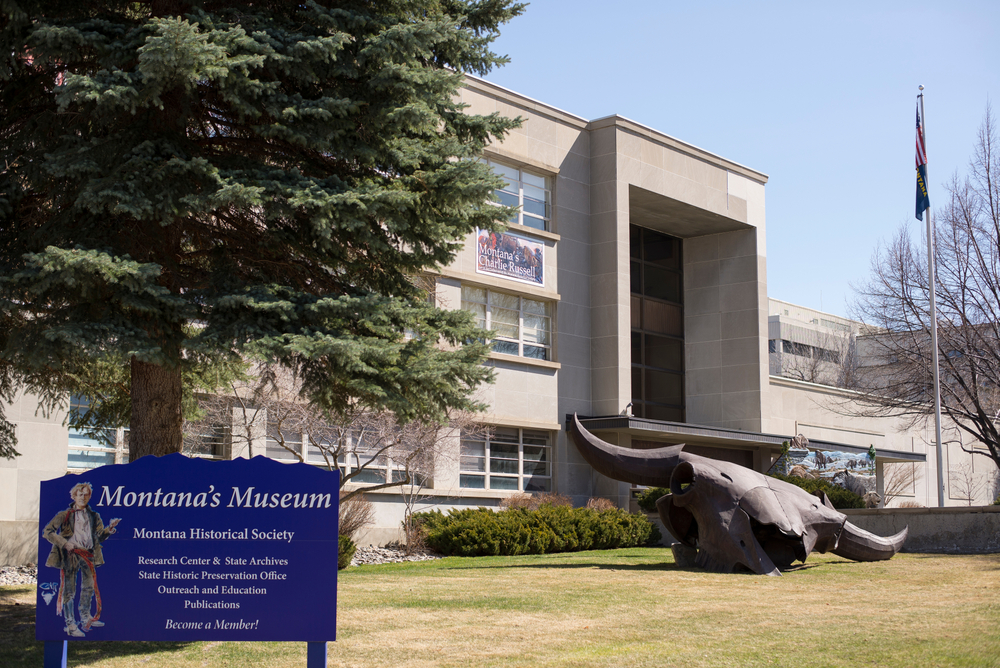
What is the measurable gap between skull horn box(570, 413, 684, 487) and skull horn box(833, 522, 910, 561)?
3.43 m

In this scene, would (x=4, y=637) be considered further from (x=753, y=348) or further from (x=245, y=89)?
(x=753, y=348)

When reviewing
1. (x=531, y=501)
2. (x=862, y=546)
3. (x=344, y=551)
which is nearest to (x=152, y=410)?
(x=344, y=551)

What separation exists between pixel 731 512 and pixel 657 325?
81.2 ft

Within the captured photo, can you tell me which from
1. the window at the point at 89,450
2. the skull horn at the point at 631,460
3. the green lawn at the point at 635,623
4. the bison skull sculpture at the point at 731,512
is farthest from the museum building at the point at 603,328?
the green lawn at the point at 635,623

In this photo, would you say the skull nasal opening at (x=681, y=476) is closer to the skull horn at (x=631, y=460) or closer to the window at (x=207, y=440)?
the skull horn at (x=631, y=460)

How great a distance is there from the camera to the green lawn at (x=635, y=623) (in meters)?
8.62

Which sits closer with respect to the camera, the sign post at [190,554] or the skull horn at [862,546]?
the sign post at [190,554]

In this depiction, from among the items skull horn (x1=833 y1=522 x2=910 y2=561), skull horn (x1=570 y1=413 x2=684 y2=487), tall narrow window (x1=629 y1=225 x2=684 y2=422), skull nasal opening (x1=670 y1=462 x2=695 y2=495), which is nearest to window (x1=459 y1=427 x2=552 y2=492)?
tall narrow window (x1=629 y1=225 x2=684 y2=422)

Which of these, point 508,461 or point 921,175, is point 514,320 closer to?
point 508,461

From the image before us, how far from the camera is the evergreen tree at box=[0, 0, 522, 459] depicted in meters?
8.92

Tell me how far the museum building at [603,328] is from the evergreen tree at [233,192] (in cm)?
1176

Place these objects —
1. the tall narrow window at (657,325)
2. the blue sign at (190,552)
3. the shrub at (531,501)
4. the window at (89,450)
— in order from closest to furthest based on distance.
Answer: the blue sign at (190,552), the window at (89,450), the shrub at (531,501), the tall narrow window at (657,325)

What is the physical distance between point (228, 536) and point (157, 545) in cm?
57

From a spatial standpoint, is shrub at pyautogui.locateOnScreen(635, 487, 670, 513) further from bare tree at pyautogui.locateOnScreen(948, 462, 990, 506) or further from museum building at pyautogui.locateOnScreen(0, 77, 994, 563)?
bare tree at pyautogui.locateOnScreen(948, 462, 990, 506)
